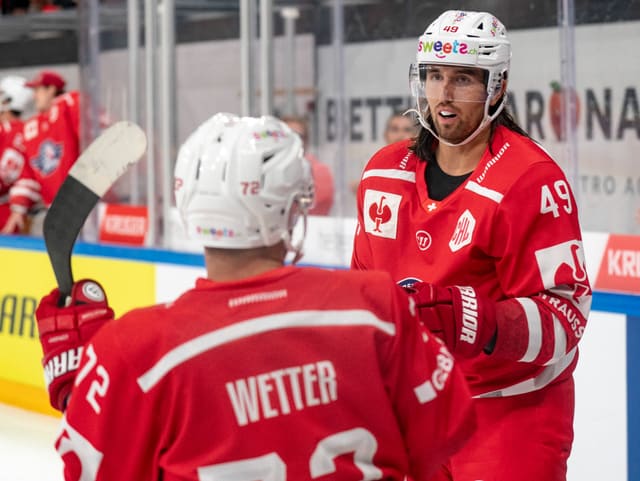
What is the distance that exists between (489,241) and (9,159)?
4470 millimetres

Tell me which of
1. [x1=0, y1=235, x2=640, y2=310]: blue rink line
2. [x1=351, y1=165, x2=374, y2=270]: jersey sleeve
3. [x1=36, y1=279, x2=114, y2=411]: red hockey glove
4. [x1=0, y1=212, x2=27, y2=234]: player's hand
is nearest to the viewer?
[x1=36, y1=279, x2=114, y2=411]: red hockey glove

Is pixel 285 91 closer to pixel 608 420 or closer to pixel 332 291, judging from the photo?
pixel 608 420

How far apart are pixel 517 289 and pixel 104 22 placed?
362 centimetres

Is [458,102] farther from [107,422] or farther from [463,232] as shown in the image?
[107,422]

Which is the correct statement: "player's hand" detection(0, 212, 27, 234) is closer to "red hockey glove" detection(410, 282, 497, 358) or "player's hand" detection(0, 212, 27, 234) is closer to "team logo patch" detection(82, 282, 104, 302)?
"red hockey glove" detection(410, 282, 497, 358)

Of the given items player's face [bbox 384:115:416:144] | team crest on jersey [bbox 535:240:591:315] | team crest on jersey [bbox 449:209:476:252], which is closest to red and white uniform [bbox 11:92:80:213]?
player's face [bbox 384:115:416:144]

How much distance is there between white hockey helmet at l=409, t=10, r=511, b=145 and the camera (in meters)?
2.00

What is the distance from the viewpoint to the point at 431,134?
6.94ft

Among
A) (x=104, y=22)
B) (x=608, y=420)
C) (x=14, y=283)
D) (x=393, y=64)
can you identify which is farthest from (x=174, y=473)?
(x=104, y=22)

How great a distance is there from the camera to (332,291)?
4.44ft

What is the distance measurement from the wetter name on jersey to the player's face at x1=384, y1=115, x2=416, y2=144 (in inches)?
132

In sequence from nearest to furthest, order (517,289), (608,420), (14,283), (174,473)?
(174,473) < (517,289) < (608,420) < (14,283)

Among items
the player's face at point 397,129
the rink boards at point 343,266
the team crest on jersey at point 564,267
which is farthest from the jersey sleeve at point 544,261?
the player's face at point 397,129

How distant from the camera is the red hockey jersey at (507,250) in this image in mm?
1859
